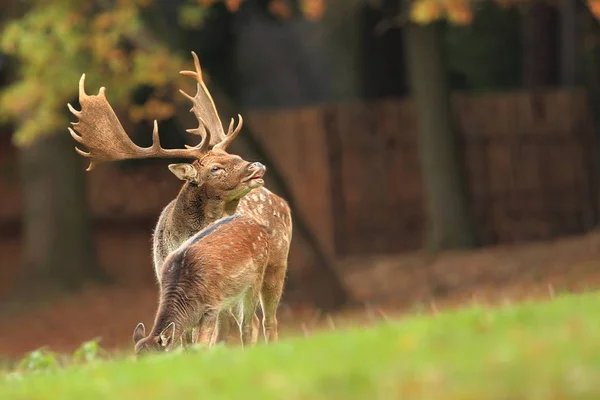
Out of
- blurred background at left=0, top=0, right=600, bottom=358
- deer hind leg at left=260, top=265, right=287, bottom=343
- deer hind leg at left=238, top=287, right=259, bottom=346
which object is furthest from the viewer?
blurred background at left=0, top=0, right=600, bottom=358

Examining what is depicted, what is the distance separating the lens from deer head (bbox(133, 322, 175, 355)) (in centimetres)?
844

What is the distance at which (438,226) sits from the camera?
21.4m

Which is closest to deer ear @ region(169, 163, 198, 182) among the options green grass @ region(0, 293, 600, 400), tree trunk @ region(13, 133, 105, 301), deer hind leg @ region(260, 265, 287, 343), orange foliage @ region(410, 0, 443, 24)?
deer hind leg @ region(260, 265, 287, 343)

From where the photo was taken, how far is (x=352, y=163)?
2339 cm

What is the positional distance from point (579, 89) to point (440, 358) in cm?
1856

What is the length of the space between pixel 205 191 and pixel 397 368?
16.5 ft

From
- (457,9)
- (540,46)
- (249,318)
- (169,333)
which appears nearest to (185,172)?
(249,318)

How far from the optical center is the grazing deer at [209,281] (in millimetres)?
8773

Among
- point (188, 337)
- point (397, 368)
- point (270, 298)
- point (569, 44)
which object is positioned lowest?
point (569, 44)

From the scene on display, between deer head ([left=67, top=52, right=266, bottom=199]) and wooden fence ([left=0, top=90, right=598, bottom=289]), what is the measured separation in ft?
39.9

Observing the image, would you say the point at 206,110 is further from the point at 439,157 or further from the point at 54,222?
the point at 54,222

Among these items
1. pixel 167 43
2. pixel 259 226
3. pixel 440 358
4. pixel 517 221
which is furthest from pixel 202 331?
pixel 517 221

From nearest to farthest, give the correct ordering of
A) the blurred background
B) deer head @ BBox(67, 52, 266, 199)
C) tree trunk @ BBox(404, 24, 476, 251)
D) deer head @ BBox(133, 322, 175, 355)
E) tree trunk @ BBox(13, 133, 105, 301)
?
deer head @ BBox(133, 322, 175, 355) < deer head @ BBox(67, 52, 266, 199) < the blurred background < tree trunk @ BBox(404, 24, 476, 251) < tree trunk @ BBox(13, 133, 105, 301)

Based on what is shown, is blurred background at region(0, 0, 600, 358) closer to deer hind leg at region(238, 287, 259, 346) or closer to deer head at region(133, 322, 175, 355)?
deer hind leg at region(238, 287, 259, 346)
